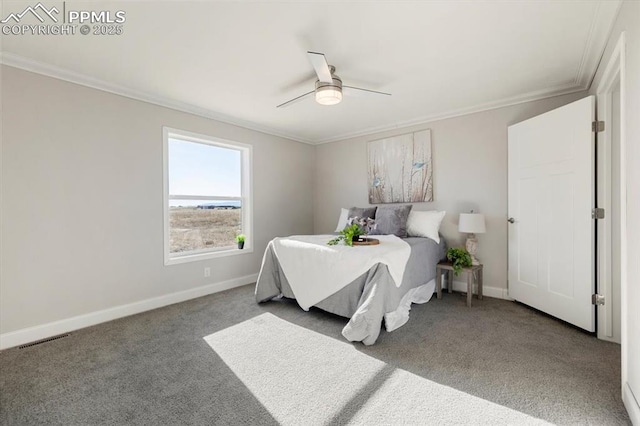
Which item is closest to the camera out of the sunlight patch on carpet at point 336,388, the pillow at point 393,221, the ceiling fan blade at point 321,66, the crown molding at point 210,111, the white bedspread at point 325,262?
the sunlight patch on carpet at point 336,388

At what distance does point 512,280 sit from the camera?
3264 mm

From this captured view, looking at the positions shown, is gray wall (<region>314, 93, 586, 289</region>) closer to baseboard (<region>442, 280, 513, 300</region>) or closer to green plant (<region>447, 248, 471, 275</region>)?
baseboard (<region>442, 280, 513, 300</region>)

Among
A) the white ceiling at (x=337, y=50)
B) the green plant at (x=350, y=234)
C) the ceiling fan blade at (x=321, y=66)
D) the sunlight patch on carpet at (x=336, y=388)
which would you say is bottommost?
the sunlight patch on carpet at (x=336, y=388)

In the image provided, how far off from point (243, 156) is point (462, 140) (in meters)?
3.12

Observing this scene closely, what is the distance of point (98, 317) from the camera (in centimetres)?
279

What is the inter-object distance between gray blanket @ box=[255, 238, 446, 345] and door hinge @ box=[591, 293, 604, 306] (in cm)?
138

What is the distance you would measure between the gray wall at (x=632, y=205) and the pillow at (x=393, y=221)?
220cm

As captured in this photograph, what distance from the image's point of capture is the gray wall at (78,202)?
2369 millimetres

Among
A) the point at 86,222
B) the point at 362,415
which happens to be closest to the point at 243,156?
the point at 86,222

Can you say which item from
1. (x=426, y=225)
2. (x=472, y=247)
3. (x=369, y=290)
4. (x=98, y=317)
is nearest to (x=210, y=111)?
(x=98, y=317)

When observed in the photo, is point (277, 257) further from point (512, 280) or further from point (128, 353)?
point (512, 280)

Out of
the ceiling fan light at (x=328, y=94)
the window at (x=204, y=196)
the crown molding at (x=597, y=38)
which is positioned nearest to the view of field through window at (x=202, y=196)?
the window at (x=204, y=196)

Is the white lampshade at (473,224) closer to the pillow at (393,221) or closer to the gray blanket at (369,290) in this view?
the gray blanket at (369,290)

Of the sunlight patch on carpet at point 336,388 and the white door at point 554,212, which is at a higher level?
the white door at point 554,212
